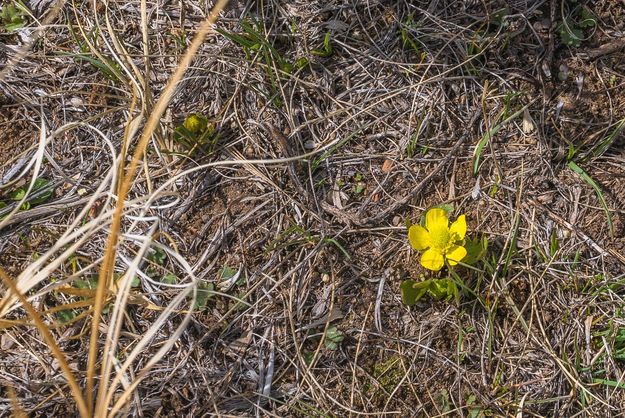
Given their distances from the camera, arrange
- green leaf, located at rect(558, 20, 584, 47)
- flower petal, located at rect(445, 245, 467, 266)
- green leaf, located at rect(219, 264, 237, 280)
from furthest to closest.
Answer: green leaf, located at rect(558, 20, 584, 47) → green leaf, located at rect(219, 264, 237, 280) → flower petal, located at rect(445, 245, 467, 266)

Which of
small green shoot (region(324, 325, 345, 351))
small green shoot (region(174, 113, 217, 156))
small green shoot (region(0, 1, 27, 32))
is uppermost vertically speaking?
small green shoot (region(0, 1, 27, 32))

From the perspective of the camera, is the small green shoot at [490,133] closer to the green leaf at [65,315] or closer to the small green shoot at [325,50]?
the small green shoot at [325,50]

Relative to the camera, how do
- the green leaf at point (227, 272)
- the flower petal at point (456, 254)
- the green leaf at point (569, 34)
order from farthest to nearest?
the green leaf at point (569, 34), the green leaf at point (227, 272), the flower petal at point (456, 254)

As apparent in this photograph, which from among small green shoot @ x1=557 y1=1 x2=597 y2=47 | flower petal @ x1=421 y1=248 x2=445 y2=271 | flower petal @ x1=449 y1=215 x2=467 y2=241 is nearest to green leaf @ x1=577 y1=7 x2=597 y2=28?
small green shoot @ x1=557 y1=1 x2=597 y2=47

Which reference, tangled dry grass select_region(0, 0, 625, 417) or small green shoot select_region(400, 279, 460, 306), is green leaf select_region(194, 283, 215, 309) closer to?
tangled dry grass select_region(0, 0, 625, 417)

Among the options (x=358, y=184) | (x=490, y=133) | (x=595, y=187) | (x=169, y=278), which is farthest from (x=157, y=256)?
(x=595, y=187)

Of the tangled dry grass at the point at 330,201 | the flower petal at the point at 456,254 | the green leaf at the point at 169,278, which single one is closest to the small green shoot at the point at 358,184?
the tangled dry grass at the point at 330,201

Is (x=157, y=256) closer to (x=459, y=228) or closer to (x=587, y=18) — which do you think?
(x=459, y=228)
